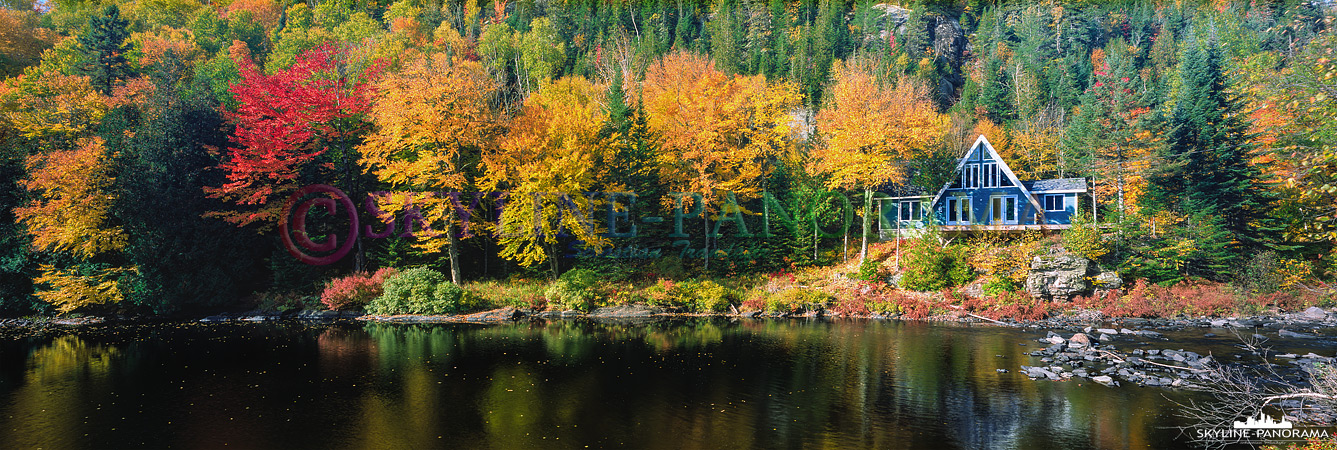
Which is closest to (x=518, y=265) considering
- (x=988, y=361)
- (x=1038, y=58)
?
(x=988, y=361)

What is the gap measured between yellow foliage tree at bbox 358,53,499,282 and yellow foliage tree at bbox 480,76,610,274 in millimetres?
1865

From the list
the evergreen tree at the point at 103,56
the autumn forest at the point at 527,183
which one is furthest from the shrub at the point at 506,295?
the evergreen tree at the point at 103,56

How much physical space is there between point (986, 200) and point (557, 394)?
33.5m

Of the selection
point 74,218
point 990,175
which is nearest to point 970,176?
point 990,175

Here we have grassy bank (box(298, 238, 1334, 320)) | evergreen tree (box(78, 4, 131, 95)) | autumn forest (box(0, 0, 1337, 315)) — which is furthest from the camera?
evergreen tree (box(78, 4, 131, 95))

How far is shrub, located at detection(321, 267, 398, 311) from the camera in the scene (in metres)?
33.1

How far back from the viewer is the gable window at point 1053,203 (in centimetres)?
3969

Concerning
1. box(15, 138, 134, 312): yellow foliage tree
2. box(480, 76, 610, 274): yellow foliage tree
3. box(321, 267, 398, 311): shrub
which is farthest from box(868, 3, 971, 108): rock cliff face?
box(15, 138, 134, 312): yellow foliage tree

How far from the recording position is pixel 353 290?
3328 centimetres

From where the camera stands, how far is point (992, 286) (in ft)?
109

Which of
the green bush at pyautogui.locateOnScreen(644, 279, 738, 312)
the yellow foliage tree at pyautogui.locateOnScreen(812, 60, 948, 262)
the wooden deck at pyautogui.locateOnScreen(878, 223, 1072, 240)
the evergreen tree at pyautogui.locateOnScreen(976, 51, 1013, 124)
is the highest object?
the evergreen tree at pyautogui.locateOnScreen(976, 51, 1013, 124)

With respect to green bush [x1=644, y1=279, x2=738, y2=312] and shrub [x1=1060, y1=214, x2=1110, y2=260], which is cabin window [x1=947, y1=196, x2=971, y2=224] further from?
green bush [x1=644, y1=279, x2=738, y2=312]

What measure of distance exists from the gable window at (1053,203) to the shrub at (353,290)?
128 ft

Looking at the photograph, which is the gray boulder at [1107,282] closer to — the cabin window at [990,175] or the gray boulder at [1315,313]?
the gray boulder at [1315,313]
